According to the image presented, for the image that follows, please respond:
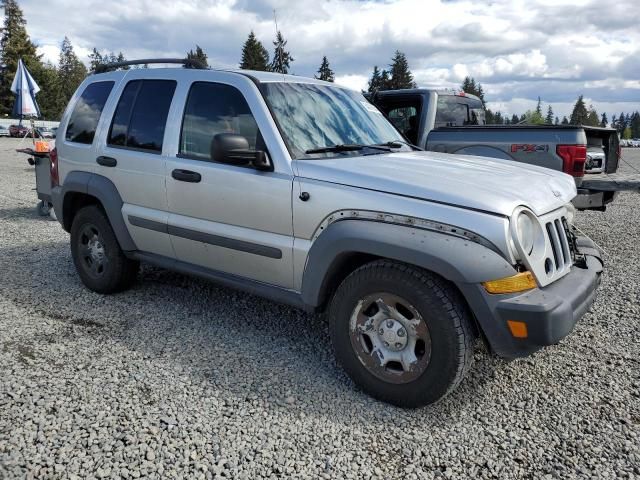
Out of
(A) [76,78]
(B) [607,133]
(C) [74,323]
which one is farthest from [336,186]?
(A) [76,78]

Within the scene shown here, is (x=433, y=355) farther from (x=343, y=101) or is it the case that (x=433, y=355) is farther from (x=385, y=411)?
(x=343, y=101)

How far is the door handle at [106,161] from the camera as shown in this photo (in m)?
4.38

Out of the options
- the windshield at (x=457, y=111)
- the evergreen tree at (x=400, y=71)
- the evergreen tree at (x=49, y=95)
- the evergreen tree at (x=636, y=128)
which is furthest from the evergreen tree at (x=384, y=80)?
the evergreen tree at (x=636, y=128)

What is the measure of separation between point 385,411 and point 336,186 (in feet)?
4.35

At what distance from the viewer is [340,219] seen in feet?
10.1

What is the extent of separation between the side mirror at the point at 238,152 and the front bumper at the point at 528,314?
150 centimetres

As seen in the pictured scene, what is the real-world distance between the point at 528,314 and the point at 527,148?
13.4 ft

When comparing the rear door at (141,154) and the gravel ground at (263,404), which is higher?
the rear door at (141,154)

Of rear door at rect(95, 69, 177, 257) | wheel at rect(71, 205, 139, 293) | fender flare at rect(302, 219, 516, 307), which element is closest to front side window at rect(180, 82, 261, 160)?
rear door at rect(95, 69, 177, 257)

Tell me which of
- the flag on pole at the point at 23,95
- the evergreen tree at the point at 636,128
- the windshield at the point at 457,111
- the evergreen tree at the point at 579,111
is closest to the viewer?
the windshield at the point at 457,111

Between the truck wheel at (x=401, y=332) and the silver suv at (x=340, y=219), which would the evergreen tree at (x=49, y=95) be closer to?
the silver suv at (x=340, y=219)

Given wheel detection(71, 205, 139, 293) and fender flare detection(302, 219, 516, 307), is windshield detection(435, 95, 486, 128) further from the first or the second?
fender flare detection(302, 219, 516, 307)

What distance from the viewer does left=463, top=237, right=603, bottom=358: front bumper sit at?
2615mm

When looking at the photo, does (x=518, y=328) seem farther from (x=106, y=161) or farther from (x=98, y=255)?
(x=98, y=255)
